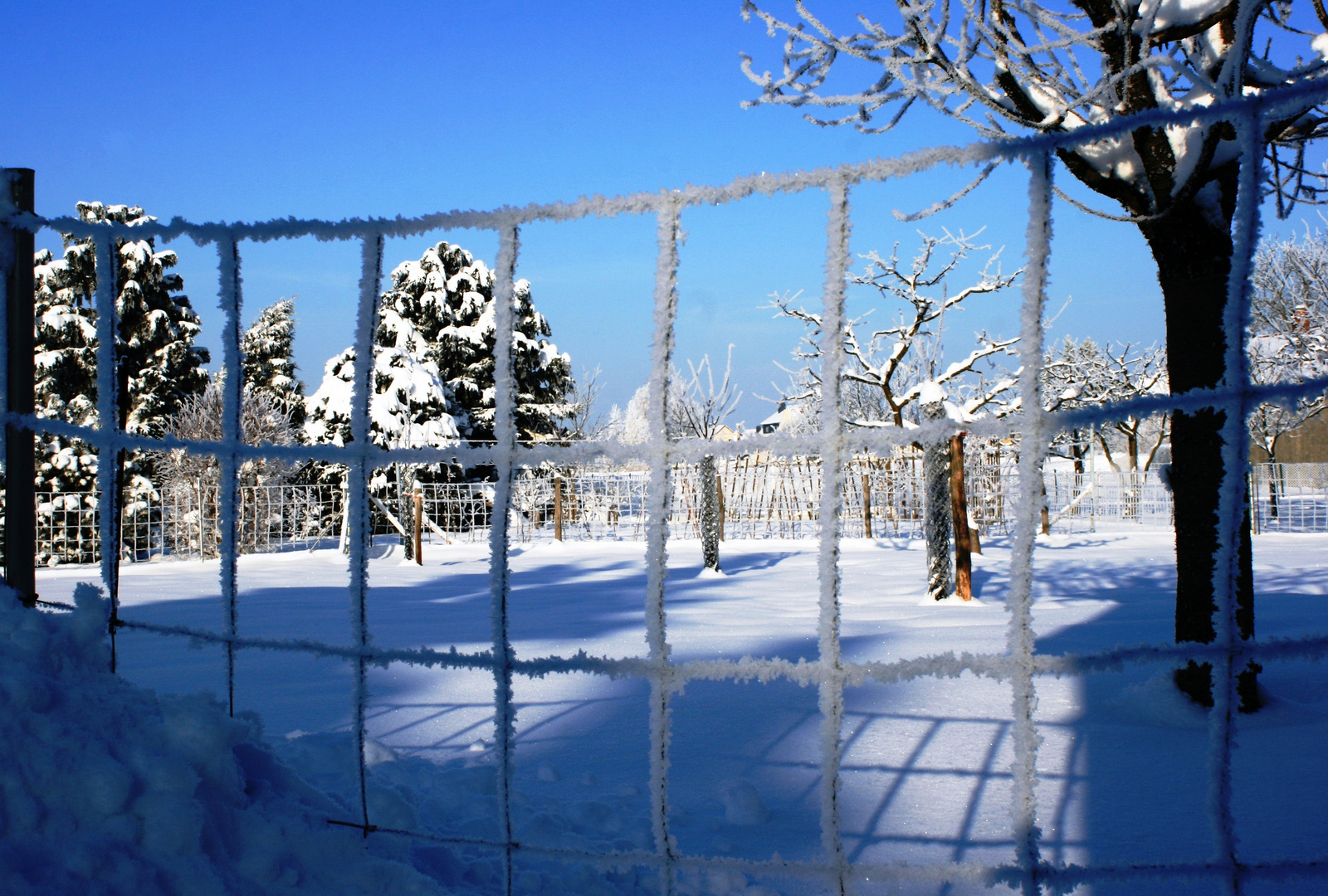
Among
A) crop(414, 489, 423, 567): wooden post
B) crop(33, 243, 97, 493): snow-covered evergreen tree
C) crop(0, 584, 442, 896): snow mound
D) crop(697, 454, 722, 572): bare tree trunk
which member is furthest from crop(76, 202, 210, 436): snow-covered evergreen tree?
crop(0, 584, 442, 896): snow mound

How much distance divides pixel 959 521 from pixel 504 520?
5.74 m

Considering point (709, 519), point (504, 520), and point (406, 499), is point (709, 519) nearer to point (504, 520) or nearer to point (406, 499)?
point (406, 499)

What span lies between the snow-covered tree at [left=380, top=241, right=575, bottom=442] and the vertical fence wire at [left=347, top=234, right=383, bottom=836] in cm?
1633

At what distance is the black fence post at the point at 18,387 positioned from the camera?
2.19 m

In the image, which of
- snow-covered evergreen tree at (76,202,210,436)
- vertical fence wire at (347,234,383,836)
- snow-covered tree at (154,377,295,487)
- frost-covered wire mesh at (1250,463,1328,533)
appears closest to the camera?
Answer: vertical fence wire at (347,234,383,836)

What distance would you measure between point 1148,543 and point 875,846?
460 inches

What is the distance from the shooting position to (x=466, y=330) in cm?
1852

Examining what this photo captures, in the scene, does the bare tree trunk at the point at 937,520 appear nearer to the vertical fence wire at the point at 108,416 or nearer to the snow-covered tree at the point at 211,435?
the vertical fence wire at the point at 108,416

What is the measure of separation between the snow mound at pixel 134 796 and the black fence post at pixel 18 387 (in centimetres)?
44

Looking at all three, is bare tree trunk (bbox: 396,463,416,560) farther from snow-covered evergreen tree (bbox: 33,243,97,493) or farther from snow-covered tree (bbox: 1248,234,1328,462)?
snow-covered tree (bbox: 1248,234,1328,462)

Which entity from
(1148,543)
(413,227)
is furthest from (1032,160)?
(1148,543)

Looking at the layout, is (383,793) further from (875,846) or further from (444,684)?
(444,684)

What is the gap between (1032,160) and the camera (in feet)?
4.47

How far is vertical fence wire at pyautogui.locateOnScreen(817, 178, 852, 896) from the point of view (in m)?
1.38
